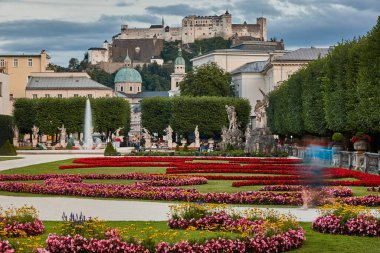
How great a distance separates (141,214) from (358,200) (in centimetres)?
575

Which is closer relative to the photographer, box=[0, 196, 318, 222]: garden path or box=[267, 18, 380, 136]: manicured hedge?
box=[0, 196, 318, 222]: garden path

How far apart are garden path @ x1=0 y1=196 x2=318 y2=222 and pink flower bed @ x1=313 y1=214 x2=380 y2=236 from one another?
2.21 metres

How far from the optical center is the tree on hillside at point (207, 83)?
12356cm

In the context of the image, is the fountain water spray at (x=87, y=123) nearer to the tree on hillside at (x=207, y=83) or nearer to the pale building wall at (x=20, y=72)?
the tree on hillside at (x=207, y=83)

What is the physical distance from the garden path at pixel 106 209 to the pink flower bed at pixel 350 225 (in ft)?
7.27

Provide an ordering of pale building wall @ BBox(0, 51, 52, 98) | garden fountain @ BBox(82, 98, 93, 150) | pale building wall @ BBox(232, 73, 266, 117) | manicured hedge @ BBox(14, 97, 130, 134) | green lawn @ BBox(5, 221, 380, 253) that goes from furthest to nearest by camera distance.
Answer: pale building wall @ BBox(232, 73, 266, 117), pale building wall @ BBox(0, 51, 52, 98), manicured hedge @ BBox(14, 97, 130, 134), garden fountain @ BBox(82, 98, 93, 150), green lawn @ BBox(5, 221, 380, 253)

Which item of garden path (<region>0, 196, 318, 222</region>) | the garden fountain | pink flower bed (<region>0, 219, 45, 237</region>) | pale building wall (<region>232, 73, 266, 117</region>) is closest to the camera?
pink flower bed (<region>0, 219, 45, 237</region>)

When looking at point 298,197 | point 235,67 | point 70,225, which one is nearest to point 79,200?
point 298,197

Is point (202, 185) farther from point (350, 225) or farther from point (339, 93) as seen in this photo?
point (339, 93)

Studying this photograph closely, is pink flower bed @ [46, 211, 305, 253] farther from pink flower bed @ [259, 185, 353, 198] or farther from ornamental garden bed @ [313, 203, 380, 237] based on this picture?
pink flower bed @ [259, 185, 353, 198]

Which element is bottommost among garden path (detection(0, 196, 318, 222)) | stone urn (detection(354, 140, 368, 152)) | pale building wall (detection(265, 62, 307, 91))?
garden path (detection(0, 196, 318, 222))

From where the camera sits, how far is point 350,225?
16.7 meters

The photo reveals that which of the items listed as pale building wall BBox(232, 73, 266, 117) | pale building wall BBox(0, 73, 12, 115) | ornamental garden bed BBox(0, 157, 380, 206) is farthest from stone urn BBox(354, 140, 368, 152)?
pale building wall BBox(232, 73, 266, 117)

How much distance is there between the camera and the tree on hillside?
123562 millimetres
